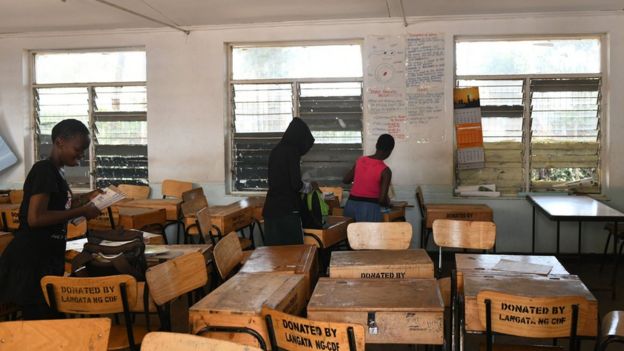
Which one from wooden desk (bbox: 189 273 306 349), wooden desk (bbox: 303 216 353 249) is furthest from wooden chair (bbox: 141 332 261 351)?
wooden desk (bbox: 303 216 353 249)

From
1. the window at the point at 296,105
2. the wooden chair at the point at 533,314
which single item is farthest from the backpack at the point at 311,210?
the window at the point at 296,105

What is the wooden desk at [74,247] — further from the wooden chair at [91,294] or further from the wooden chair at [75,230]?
the wooden chair at [91,294]

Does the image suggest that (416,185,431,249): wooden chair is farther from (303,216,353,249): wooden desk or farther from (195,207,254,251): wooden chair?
(195,207,254,251): wooden chair

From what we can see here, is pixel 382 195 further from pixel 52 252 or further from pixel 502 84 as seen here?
pixel 52 252

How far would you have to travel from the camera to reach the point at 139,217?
550 cm

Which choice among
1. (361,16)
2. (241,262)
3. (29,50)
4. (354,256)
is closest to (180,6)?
(361,16)

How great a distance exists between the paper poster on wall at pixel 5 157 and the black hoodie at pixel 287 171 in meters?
5.07

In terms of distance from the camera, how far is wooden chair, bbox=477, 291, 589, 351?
91.9 inches

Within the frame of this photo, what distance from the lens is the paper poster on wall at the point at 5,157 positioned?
25.5 ft

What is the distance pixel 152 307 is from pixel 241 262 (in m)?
1.05

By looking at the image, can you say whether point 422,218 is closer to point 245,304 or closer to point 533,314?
point 533,314

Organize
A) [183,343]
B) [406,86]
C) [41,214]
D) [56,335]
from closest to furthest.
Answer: [183,343]
[56,335]
[41,214]
[406,86]

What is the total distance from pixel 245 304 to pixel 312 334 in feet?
1.57

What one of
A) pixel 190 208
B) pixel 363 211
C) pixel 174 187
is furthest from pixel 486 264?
pixel 174 187
